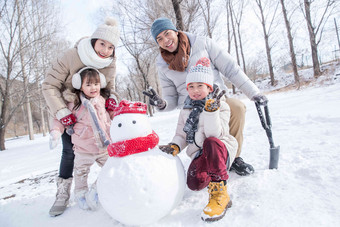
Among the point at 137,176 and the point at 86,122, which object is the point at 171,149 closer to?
the point at 137,176

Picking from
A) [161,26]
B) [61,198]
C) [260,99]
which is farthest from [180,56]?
[61,198]

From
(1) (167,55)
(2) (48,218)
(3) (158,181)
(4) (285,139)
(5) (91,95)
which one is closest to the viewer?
(3) (158,181)

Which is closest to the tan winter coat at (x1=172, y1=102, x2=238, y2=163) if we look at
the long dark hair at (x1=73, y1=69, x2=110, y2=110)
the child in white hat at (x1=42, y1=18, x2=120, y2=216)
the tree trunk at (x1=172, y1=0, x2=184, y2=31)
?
the child in white hat at (x1=42, y1=18, x2=120, y2=216)

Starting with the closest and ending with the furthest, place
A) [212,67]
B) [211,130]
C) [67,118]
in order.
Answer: [211,130]
[67,118]
[212,67]

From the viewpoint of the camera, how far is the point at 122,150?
120 centimetres

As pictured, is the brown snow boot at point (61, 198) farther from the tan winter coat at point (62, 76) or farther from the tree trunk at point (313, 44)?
the tree trunk at point (313, 44)

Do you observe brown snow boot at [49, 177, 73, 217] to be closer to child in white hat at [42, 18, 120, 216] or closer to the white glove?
child in white hat at [42, 18, 120, 216]

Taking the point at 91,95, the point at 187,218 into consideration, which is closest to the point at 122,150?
the point at 187,218

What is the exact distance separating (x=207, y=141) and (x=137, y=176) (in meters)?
0.52

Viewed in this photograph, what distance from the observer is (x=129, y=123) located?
4.14ft

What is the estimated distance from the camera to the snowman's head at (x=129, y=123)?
1.25 m

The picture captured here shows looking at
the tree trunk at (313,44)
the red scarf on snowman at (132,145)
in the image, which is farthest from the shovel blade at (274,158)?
the tree trunk at (313,44)

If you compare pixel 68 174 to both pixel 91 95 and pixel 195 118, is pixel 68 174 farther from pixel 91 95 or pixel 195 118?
pixel 195 118

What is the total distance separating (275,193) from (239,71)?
1.13 meters
